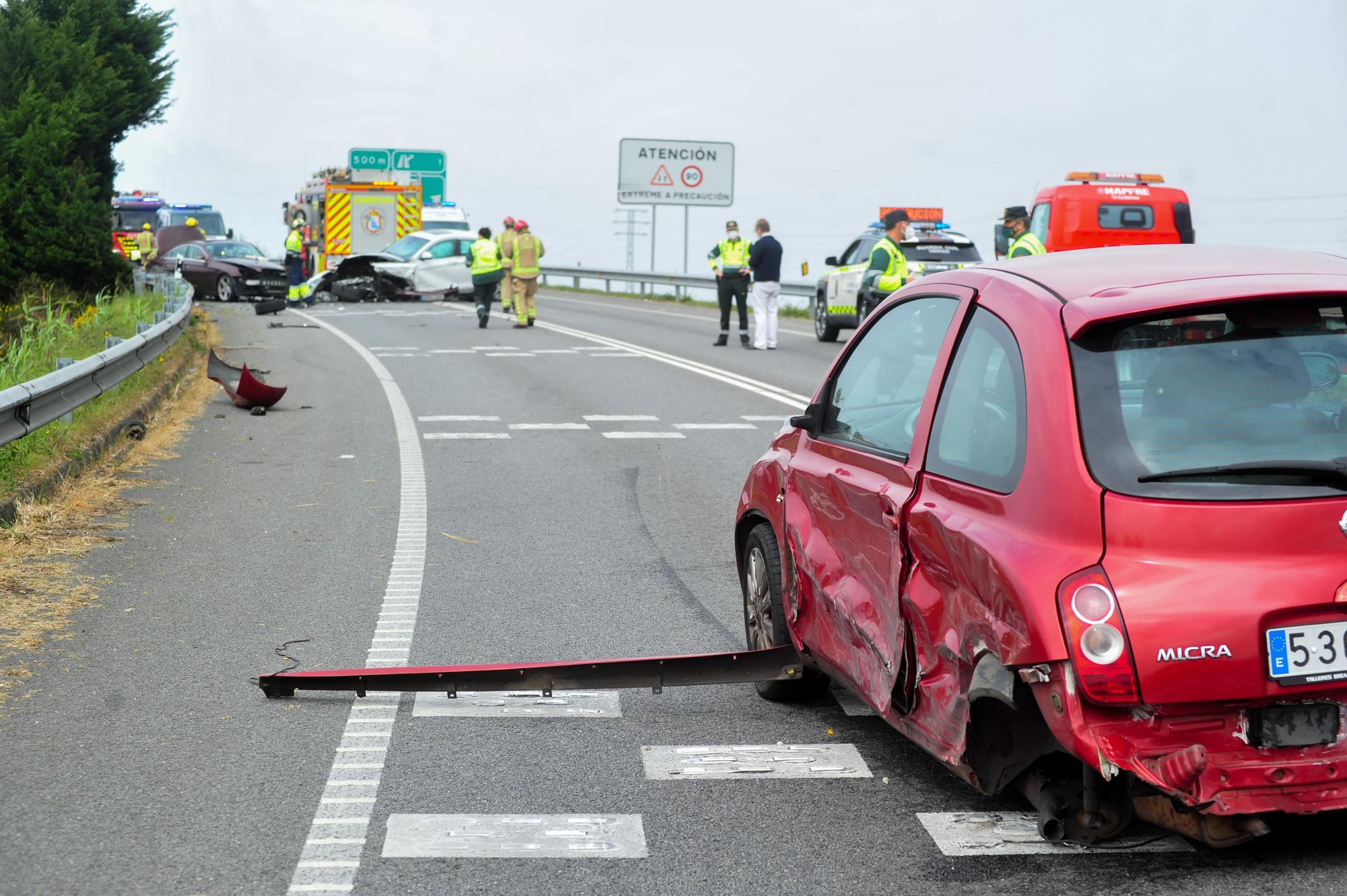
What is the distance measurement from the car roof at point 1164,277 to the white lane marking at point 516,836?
5.67 ft

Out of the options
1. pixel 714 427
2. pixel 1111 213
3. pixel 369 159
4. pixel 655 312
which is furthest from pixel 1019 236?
pixel 369 159

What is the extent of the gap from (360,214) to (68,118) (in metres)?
19.6

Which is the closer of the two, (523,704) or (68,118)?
(523,704)

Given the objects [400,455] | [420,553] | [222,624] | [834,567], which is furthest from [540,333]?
[834,567]

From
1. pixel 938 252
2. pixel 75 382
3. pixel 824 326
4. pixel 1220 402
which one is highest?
pixel 938 252

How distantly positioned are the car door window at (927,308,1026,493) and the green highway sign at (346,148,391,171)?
147ft

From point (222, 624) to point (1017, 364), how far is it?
379 cm

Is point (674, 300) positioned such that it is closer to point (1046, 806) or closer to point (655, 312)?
point (655, 312)

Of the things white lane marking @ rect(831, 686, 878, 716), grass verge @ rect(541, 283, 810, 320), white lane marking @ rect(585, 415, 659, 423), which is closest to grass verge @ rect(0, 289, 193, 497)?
white lane marking @ rect(585, 415, 659, 423)

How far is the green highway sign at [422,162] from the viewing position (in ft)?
158

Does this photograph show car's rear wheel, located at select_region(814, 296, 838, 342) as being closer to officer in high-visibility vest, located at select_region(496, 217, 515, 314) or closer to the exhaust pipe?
officer in high-visibility vest, located at select_region(496, 217, 515, 314)

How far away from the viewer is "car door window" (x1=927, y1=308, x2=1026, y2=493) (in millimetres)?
3883

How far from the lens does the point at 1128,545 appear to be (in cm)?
353

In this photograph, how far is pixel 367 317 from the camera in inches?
1160
